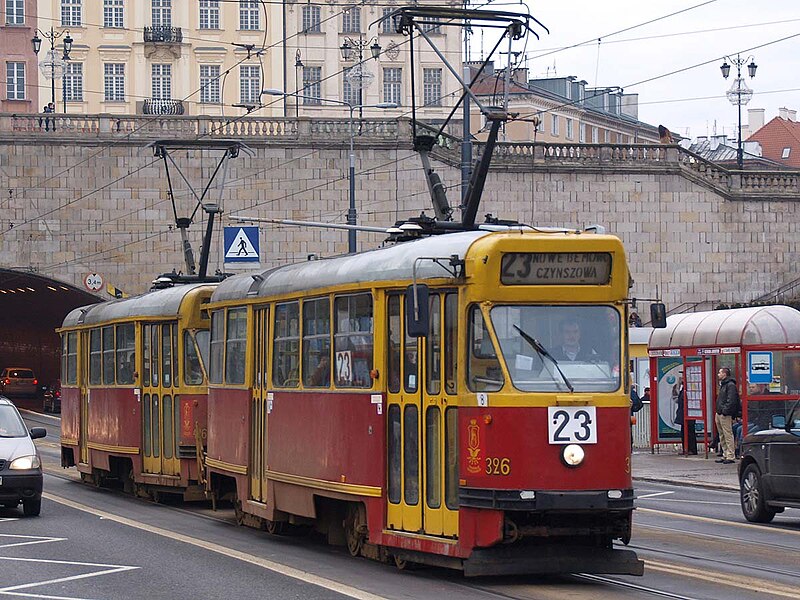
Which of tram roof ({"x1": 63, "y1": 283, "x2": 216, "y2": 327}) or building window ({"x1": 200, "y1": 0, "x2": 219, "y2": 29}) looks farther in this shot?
building window ({"x1": 200, "y1": 0, "x2": 219, "y2": 29})

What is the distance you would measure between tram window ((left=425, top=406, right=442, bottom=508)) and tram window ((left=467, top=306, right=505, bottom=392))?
1.66ft

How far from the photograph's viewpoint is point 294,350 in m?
16.0

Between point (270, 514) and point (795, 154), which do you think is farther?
point (795, 154)

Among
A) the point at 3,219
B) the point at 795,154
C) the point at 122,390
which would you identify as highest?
the point at 795,154

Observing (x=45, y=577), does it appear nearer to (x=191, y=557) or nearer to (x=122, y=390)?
(x=191, y=557)

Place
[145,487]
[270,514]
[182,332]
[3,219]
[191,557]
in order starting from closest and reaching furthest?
[191,557] < [270,514] < [182,332] < [145,487] < [3,219]

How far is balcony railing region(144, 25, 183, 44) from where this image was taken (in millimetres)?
87375

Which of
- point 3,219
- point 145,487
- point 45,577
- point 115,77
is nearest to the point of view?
point 45,577

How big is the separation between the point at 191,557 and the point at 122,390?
9352 mm

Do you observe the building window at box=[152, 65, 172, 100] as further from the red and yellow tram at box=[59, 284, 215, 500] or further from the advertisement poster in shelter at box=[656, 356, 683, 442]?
the red and yellow tram at box=[59, 284, 215, 500]

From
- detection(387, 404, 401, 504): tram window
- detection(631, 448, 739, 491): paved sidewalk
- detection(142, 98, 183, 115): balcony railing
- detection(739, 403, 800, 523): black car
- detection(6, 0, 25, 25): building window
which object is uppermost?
detection(6, 0, 25, 25): building window

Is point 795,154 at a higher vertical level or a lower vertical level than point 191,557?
higher

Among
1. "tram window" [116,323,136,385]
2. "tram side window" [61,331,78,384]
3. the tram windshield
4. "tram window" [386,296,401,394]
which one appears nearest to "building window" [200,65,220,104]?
"tram side window" [61,331,78,384]

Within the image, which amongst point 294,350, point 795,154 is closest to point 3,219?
point 294,350
